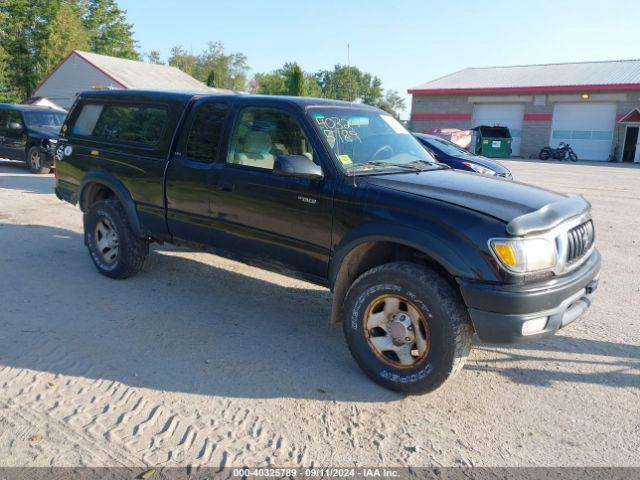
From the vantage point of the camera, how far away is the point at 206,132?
4.77 meters

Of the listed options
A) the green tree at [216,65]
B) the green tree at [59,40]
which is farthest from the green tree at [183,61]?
the green tree at [59,40]

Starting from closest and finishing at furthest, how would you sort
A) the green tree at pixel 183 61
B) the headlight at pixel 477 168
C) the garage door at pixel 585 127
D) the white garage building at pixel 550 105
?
1. the headlight at pixel 477 168
2. the white garage building at pixel 550 105
3. the garage door at pixel 585 127
4. the green tree at pixel 183 61

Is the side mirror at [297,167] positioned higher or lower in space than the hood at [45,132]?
lower

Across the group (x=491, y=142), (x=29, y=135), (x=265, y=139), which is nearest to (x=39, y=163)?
(x=29, y=135)

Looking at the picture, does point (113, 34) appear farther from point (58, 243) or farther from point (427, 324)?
point (427, 324)

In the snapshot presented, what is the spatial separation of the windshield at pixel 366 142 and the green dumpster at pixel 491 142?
91.9 feet

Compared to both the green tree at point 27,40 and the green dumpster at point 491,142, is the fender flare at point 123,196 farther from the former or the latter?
the green tree at point 27,40

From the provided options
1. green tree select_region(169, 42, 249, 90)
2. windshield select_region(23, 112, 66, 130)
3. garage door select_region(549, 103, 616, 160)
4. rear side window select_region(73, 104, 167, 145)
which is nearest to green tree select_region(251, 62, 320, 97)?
green tree select_region(169, 42, 249, 90)

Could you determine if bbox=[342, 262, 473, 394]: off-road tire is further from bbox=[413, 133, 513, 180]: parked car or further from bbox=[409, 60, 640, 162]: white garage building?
bbox=[409, 60, 640, 162]: white garage building

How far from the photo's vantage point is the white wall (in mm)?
34062

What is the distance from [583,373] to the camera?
391cm

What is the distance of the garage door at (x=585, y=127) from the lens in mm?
34031

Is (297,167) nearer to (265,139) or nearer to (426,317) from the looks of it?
(265,139)

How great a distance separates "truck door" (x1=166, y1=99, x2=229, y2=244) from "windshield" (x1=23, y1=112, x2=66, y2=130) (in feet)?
38.7
